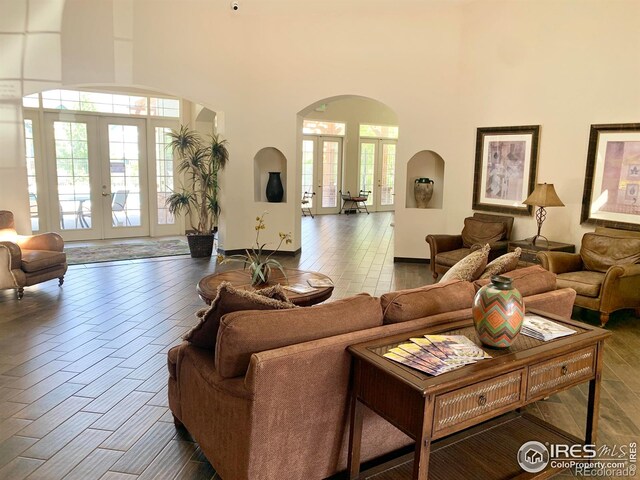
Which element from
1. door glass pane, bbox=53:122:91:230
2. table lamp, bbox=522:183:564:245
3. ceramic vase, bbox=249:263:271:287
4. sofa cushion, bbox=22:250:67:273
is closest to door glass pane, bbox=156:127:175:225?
door glass pane, bbox=53:122:91:230

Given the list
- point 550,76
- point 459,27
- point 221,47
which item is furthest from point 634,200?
point 221,47

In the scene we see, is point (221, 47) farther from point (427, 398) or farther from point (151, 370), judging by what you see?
point (427, 398)

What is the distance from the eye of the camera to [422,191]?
25.5 ft

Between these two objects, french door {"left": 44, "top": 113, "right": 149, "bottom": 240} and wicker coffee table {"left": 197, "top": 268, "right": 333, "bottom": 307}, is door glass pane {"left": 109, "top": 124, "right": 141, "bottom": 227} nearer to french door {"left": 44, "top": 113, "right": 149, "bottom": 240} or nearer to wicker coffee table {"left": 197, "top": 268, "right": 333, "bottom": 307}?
french door {"left": 44, "top": 113, "right": 149, "bottom": 240}

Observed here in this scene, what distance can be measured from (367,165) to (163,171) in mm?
6750

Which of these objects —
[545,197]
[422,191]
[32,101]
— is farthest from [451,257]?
[32,101]

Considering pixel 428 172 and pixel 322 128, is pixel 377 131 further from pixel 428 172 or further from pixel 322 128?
pixel 428 172

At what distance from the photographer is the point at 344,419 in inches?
88.9

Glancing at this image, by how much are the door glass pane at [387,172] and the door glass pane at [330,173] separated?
168 centimetres

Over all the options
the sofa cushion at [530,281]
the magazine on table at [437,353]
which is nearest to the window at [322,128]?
the sofa cushion at [530,281]

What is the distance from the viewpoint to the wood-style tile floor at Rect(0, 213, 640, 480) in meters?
2.55

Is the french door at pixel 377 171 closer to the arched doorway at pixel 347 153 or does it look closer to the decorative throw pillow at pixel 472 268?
the arched doorway at pixel 347 153

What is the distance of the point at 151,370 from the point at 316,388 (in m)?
2.03

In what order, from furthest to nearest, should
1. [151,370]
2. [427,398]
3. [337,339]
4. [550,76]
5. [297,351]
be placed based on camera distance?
[550,76] < [151,370] < [337,339] < [297,351] < [427,398]
